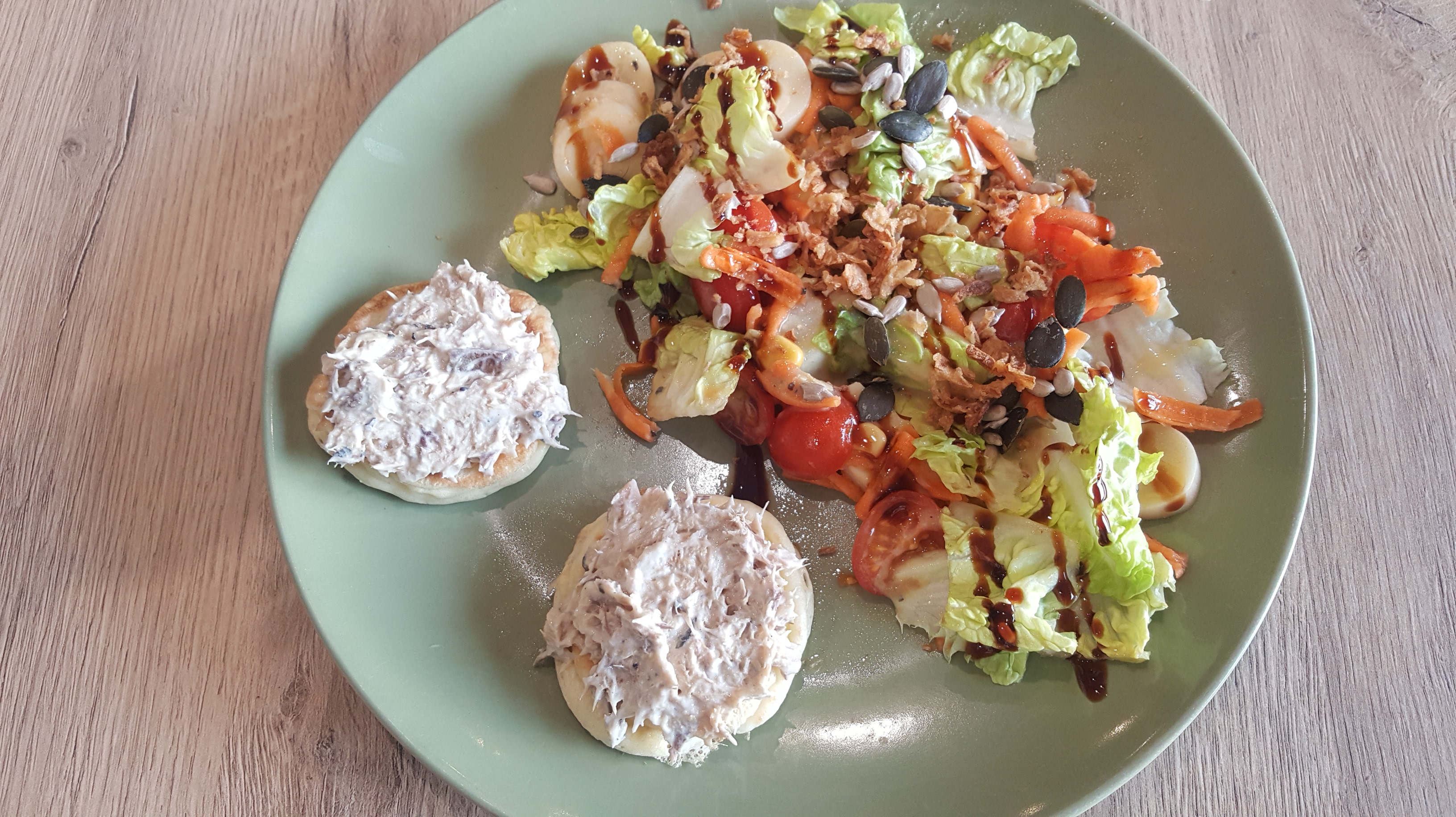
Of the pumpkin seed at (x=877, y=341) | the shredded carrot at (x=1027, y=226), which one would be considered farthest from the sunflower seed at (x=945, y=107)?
the pumpkin seed at (x=877, y=341)

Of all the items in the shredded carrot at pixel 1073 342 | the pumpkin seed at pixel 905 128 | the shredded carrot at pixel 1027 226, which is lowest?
the shredded carrot at pixel 1073 342

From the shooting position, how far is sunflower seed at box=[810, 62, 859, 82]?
111 inches

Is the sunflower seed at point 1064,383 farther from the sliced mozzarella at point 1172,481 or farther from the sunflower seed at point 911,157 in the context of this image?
the sunflower seed at point 911,157

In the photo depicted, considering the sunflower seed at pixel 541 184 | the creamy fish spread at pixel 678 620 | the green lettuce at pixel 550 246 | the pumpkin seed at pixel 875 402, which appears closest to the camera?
the creamy fish spread at pixel 678 620

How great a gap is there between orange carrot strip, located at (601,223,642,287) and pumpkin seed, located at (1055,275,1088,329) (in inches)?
58.7

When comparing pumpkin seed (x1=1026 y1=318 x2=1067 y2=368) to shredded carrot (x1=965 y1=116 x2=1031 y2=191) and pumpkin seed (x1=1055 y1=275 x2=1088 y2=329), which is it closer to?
pumpkin seed (x1=1055 y1=275 x2=1088 y2=329)

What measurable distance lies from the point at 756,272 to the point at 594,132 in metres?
0.82

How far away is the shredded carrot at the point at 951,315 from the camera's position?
8.63 ft

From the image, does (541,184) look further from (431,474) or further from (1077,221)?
(1077,221)

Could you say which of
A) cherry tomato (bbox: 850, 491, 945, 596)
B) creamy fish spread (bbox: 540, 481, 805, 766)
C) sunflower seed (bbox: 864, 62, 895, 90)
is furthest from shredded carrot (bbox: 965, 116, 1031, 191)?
creamy fish spread (bbox: 540, 481, 805, 766)

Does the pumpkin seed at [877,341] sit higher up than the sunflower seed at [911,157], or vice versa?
the sunflower seed at [911,157]

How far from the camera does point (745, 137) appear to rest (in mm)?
2604

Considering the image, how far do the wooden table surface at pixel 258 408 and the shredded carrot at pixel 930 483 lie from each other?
1192 mm

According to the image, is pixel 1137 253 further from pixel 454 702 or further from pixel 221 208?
pixel 221 208
